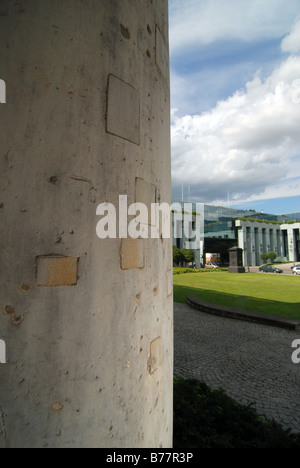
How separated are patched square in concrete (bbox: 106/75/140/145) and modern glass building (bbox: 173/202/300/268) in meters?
47.2

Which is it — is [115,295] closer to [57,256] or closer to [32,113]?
[57,256]

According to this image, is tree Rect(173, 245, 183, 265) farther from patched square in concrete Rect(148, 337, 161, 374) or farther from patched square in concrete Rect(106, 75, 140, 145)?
patched square in concrete Rect(106, 75, 140, 145)

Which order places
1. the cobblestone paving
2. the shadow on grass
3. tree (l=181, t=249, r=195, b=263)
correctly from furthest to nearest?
tree (l=181, t=249, r=195, b=263), the shadow on grass, the cobblestone paving

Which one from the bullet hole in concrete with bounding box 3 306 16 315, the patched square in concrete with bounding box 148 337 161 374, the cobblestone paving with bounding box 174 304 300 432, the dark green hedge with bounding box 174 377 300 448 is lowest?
the cobblestone paving with bounding box 174 304 300 432

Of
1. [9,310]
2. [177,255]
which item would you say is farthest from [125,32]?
[177,255]

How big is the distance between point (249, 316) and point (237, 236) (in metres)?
51.3

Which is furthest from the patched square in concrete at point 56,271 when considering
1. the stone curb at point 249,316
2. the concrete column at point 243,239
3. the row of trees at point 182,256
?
the concrete column at point 243,239

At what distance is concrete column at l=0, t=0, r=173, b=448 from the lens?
3.78 feet

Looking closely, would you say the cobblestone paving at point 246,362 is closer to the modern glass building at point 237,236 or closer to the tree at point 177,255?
the tree at point 177,255

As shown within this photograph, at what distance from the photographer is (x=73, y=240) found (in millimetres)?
1237

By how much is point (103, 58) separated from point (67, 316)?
1349mm

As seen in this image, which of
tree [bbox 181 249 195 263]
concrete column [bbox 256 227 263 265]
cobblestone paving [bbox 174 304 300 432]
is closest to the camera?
cobblestone paving [bbox 174 304 300 432]

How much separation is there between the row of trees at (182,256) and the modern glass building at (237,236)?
14.8ft

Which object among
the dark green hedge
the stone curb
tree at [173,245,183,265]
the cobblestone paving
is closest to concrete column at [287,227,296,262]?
tree at [173,245,183,265]
